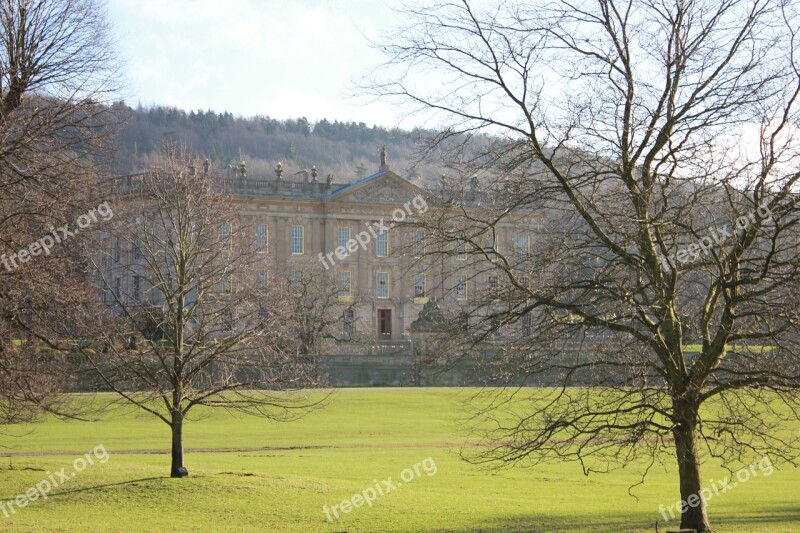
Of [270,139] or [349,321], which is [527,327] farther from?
[270,139]

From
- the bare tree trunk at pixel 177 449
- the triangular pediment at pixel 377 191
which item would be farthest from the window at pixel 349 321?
the bare tree trunk at pixel 177 449

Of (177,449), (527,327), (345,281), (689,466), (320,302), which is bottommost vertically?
(177,449)

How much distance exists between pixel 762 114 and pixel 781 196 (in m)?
1.15

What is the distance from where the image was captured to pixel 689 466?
12016mm

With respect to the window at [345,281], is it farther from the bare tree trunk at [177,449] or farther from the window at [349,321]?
the bare tree trunk at [177,449]

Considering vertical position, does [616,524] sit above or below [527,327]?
below

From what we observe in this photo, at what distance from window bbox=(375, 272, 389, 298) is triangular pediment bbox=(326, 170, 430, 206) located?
6148 millimetres

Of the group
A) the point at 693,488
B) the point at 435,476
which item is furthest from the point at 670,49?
the point at 435,476

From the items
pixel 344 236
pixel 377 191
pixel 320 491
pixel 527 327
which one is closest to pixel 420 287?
pixel 527 327

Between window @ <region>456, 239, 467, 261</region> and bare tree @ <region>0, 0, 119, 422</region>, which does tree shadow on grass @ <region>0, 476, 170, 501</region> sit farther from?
window @ <region>456, 239, 467, 261</region>

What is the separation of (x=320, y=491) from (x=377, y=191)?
61.8 metres

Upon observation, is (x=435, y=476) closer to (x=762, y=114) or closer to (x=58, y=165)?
(x=58, y=165)

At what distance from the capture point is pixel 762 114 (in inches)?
441

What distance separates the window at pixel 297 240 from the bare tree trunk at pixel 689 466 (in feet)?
218
